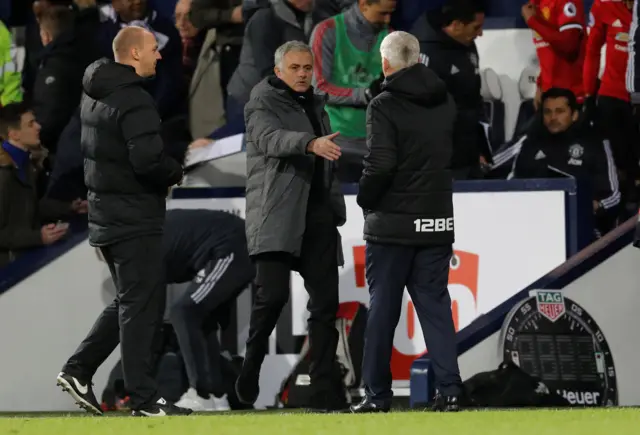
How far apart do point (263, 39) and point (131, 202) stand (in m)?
3.53

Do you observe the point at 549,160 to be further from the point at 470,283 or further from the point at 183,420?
the point at 183,420

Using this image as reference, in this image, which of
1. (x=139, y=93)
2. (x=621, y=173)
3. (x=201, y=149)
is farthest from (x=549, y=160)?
(x=139, y=93)

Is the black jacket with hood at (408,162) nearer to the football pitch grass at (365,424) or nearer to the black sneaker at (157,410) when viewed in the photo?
the football pitch grass at (365,424)

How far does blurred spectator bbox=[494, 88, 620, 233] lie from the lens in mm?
11672

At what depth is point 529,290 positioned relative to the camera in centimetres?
1054

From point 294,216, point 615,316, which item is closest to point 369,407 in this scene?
point 294,216

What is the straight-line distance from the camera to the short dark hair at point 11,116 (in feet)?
38.7

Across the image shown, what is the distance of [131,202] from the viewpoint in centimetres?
890

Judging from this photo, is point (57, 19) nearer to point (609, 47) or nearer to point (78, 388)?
point (609, 47)

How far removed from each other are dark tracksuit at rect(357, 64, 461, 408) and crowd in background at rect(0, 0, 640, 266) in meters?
1.80

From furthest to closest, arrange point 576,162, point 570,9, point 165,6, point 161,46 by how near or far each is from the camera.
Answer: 1. point 165,6
2. point 161,46
3. point 570,9
4. point 576,162

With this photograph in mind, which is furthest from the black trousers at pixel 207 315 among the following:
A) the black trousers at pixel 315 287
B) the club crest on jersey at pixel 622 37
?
the club crest on jersey at pixel 622 37

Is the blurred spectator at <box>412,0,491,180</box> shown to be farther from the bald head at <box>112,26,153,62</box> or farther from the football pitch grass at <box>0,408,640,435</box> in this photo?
the football pitch grass at <box>0,408,640,435</box>

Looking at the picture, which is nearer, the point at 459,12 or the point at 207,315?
the point at 207,315
